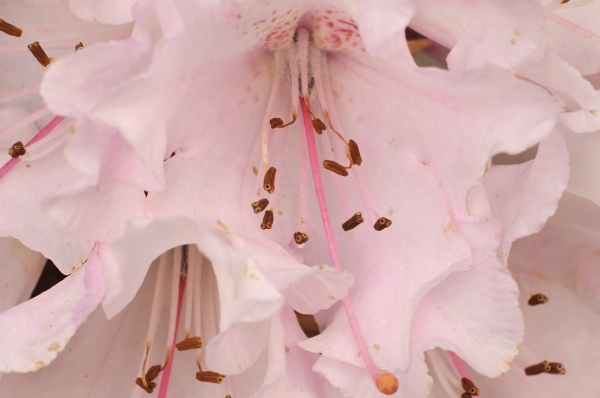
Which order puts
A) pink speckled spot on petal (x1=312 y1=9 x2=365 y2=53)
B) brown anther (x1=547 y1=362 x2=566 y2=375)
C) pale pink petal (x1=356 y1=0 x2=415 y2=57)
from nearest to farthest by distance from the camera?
1. pale pink petal (x1=356 y1=0 x2=415 y2=57)
2. pink speckled spot on petal (x1=312 y1=9 x2=365 y2=53)
3. brown anther (x1=547 y1=362 x2=566 y2=375)

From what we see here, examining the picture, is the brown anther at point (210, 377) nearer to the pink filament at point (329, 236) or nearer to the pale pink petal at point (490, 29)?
the pink filament at point (329, 236)

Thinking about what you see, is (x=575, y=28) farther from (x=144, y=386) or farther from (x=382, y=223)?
(x=144, y=386)

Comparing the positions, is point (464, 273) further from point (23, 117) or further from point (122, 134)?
Answer: point (23, 117)

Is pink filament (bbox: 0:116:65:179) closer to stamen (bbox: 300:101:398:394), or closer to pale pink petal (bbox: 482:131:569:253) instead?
stamen (bbox: 300:101:398:394)

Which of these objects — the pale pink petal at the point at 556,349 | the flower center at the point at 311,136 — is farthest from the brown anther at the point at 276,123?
the pale pink petal at the point at 556,349

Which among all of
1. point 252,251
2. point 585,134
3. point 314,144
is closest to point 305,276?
point 252,251

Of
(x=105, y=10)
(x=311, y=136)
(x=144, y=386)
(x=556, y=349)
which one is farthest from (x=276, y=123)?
(x=556, y=349)

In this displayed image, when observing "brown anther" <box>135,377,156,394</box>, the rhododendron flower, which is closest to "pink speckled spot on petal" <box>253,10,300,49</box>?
the rhododendron flower
